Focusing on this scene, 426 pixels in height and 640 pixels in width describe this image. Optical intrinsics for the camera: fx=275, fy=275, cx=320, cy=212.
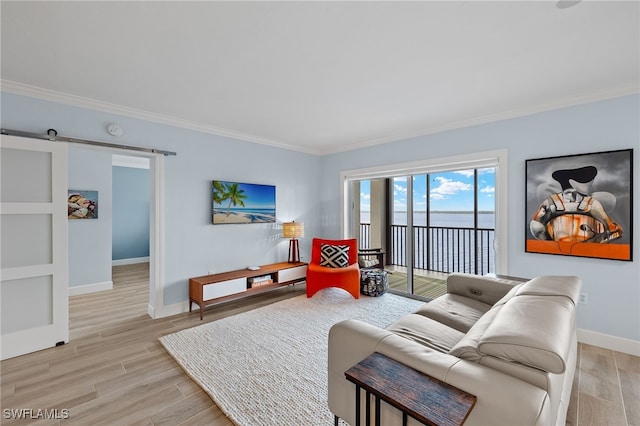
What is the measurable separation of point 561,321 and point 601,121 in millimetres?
2614

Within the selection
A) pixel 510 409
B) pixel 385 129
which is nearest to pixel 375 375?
pixel 510 409

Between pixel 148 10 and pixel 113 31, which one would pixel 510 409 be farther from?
pixel 113 31

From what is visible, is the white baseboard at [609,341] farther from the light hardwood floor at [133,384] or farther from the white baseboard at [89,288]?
the white baseboard at [89,288]

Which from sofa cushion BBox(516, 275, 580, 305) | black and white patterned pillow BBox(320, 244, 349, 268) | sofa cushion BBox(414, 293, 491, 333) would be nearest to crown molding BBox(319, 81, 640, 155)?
black and white patterned pillow BBox(320, 244, 349, 268)

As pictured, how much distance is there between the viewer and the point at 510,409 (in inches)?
36.6

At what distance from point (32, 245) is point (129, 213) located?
4625mm

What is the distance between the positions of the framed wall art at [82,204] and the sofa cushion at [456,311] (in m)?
5.09

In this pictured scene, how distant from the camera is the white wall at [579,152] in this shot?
2.57m

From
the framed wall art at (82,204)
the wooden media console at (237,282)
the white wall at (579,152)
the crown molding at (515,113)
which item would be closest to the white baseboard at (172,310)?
the wooden media console at (237,282)

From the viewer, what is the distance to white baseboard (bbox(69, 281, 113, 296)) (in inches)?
166

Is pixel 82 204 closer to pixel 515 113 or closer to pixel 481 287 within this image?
pixel 481 287

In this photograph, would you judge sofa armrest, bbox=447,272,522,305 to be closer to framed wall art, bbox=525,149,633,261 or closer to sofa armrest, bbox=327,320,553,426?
framed wall art, bbox=525,149,633,261

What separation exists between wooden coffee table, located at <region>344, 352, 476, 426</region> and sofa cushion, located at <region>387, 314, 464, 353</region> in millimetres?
634

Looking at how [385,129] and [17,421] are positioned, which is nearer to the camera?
[17,421]
